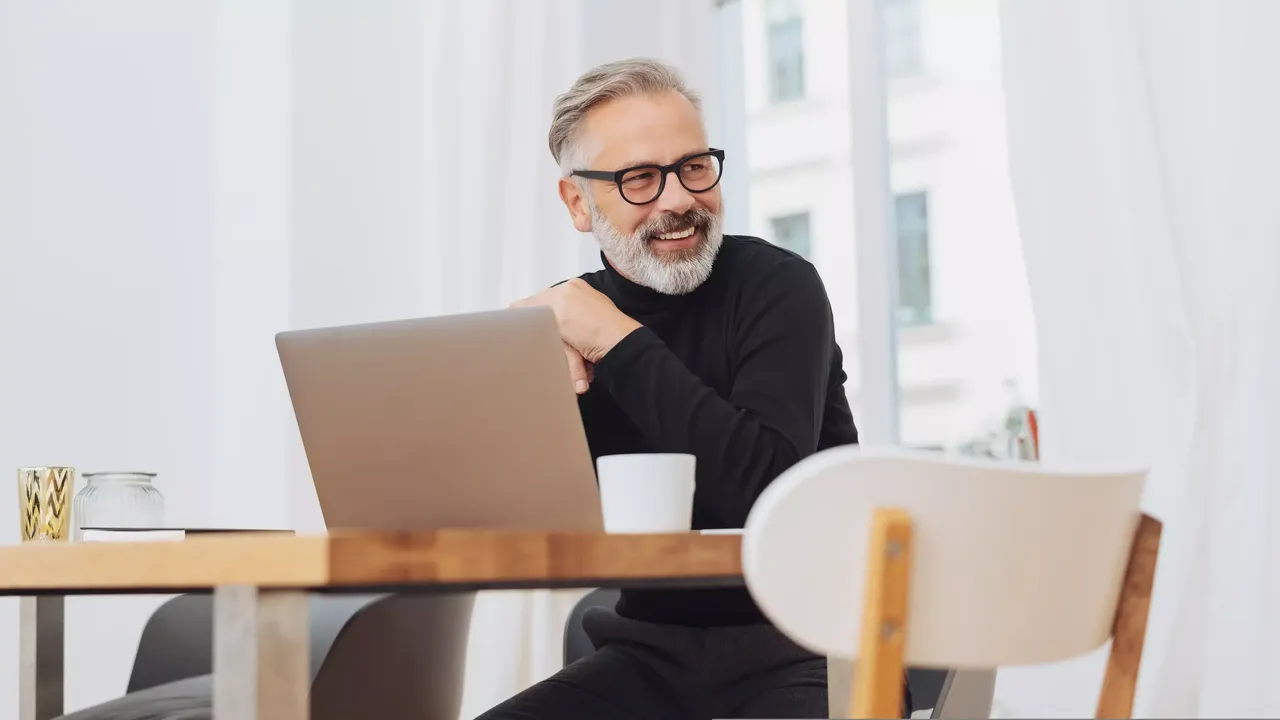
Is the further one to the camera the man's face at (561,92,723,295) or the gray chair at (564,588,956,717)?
the man's face at (561,92,723,295)

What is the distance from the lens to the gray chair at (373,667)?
199cm

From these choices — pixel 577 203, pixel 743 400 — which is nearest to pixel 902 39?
pixel 577 203

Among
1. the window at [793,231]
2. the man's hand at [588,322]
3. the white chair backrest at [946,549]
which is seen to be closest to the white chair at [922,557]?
the white chair backrest at [946,549]

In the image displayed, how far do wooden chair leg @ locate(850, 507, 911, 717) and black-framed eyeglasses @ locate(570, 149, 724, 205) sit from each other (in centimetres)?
104

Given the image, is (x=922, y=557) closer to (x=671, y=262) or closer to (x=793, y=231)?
(x=671, y=262)

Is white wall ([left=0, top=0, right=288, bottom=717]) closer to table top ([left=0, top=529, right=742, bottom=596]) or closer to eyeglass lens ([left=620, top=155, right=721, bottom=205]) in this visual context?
eyeglass lens ([left=620, top=155, right=721, bottom=205])

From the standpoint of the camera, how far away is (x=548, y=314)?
47.3 inches

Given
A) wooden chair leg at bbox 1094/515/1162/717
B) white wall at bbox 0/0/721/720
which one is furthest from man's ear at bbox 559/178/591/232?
white wall at bbox 0/0/721/720

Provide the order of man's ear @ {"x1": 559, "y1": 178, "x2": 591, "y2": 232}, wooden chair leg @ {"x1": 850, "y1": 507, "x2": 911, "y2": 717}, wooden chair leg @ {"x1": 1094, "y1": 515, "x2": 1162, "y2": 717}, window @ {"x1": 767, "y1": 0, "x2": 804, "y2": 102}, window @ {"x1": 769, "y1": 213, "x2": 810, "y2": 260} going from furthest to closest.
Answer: window @ {"x1": 767, "y1": 0, "x2": 804, "y2": 102}, window @ {"x1": 769, "y1": 213, "x2": 810, "y2": 260}, man's ear @ {"x1": 559, "y1": 178, "x2": 591, "y2": 232}, wooden chair leg @ {"x1": 1094, "y1": 515, "x2": 1162, "y2": 717}, wooden chair leg @ {"x1": 850, "y1": 507, "x2": 911, "y2": 717}

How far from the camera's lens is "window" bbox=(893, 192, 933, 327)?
3506 millimetres

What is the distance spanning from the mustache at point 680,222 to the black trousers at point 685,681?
1.76 feet

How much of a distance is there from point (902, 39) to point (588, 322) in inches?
88.5

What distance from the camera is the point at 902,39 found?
3.62 metres

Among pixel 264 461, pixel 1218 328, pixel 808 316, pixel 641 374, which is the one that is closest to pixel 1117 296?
pixel 1218 328
